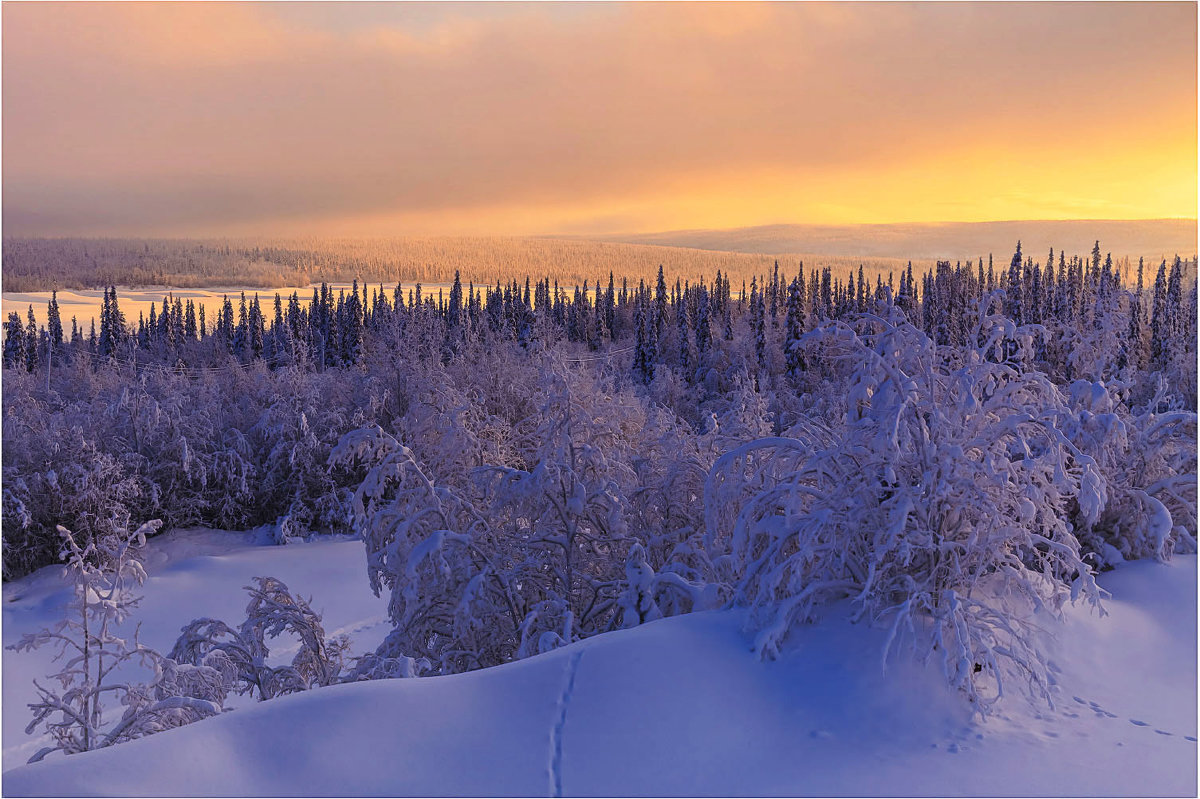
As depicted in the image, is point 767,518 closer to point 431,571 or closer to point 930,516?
point 930,516

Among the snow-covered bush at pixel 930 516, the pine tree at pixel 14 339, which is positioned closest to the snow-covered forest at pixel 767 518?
the snow-covered bush at pixel 930 516

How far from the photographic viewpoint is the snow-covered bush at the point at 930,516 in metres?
7.76

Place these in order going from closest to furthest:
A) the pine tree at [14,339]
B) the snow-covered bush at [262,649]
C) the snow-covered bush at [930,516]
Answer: the snow-covered bush at [930,516] → the snow-covered bush at [262,649] → the pine tree at [14,339]

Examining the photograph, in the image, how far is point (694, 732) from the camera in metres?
6.96

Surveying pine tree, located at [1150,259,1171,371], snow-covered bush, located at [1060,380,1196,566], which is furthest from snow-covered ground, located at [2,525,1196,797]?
pine tree, located at [1150,259,1171,371]

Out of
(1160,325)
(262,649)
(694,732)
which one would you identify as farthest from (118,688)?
(1160,325)

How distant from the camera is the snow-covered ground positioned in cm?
609

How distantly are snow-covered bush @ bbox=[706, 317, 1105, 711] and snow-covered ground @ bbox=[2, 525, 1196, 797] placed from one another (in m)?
0.39

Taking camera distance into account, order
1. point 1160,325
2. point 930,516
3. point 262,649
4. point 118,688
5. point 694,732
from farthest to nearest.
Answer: point 1160,325
point 262,649
point 118,688
point 930,516
point 694,732

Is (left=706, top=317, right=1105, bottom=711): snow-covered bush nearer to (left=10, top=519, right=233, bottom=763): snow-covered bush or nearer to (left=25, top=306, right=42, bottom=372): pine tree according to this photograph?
(left=10, top=519, right=233, bottom=763): snow-covered bush

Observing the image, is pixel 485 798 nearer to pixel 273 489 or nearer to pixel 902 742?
pixel 902 742

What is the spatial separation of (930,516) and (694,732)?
3.08 meters

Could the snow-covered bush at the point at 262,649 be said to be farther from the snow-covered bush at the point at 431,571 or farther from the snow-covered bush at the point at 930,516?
the snow-covered bush at the point at 930,516

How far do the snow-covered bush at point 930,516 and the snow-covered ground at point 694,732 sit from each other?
1.26 ft
